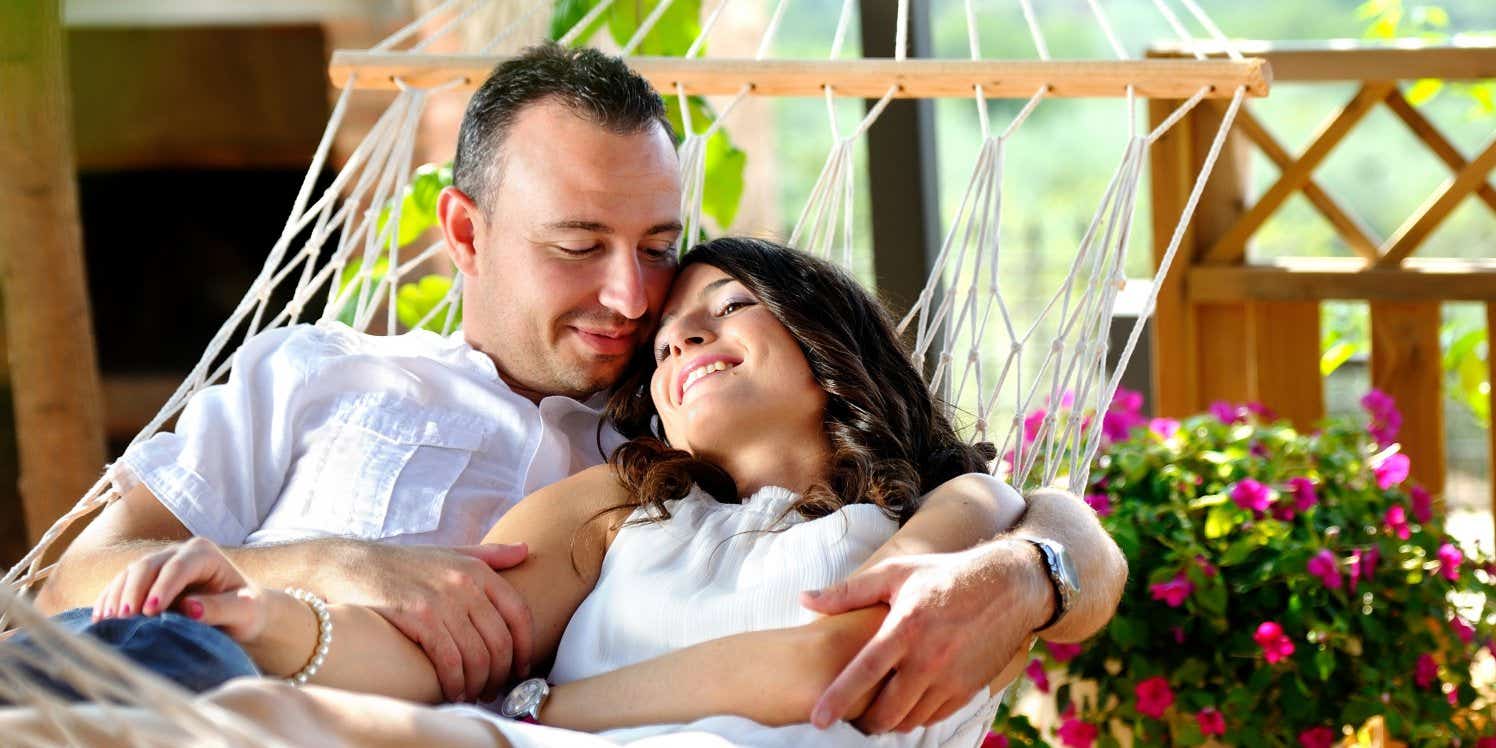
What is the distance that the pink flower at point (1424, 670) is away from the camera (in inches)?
85.4

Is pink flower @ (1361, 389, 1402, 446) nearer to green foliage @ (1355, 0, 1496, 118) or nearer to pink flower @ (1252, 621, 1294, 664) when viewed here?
pink flower @ (1252, 621, 1294, 664)

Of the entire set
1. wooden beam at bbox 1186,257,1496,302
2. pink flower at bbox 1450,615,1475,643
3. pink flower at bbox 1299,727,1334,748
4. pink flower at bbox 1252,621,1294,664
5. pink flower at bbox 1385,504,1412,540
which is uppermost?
wooden beam at bbox 1186,257,1496,302

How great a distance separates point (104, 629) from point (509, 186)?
0.77 meters

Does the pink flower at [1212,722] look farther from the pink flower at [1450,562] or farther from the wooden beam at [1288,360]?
the wooden beam at [1288,360]

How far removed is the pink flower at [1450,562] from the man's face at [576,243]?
1.10m

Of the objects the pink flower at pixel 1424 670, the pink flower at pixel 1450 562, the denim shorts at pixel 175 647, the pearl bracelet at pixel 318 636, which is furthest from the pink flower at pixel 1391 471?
the denim shorts at pixel 175 647

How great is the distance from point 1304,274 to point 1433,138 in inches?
12.1

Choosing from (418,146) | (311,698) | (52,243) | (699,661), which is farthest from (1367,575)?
(418,146)

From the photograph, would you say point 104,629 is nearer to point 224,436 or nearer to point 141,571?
point 141,571

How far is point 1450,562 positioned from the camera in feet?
7.13

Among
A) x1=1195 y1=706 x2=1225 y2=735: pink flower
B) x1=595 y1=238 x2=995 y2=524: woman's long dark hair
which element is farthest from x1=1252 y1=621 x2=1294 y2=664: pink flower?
x1=595 y1=238 x2=995 y2=524: woman's long dark hair

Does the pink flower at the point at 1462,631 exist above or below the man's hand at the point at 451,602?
below

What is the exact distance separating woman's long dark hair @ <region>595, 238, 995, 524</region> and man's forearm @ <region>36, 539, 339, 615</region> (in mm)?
299

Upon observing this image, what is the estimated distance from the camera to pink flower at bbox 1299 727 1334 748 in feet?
7.03
